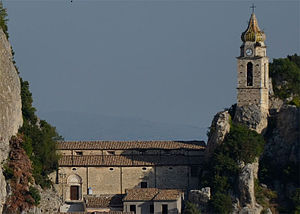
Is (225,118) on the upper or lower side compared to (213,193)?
upper

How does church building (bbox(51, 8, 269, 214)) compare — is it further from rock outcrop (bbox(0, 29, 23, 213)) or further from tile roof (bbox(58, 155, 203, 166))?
rock outcrop (bbox(0, 29, 23, 213))

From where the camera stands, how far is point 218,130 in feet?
300

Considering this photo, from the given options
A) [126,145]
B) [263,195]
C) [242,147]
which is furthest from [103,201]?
[263,195]

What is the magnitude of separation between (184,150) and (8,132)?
622 inches

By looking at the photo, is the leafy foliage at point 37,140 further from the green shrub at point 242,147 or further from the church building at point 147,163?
the green shrub at point 242,147

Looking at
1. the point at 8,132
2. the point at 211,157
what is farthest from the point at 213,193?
the point at 8,132

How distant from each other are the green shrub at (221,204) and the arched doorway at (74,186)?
12156mm

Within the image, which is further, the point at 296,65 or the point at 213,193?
the point at 296,65

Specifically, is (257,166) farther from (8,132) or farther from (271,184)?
(8,132)

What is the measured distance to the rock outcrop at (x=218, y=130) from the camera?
300 feet

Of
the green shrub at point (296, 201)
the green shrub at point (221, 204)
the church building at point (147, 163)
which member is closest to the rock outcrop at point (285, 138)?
the church building at point (147, 163)

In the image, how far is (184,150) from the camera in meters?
96.0

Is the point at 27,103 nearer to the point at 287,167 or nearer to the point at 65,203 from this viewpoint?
the point at 65,203

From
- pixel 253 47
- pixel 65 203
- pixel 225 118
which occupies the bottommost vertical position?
pixel 65 203
